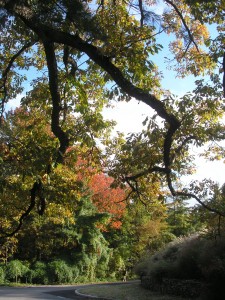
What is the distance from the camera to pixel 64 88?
9.93 metres

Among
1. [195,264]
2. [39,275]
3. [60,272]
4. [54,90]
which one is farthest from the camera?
[60,272]

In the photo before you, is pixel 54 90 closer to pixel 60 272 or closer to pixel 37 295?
pixel 37 295

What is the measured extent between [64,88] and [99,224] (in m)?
22.3

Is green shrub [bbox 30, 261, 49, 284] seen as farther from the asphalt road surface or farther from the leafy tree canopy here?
the leafy tree canopy

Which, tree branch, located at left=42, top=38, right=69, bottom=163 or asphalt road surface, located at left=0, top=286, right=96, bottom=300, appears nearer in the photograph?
tree branch, located at left=42, top=38, right=69, bottom=163

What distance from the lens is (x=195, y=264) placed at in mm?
16156

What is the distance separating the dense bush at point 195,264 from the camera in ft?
43.0

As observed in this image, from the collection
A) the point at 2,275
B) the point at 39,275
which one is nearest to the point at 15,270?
the point at 2,275

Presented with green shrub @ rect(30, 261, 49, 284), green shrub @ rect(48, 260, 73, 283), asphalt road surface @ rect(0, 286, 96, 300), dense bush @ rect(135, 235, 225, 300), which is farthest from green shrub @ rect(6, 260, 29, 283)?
dense bush @ rect(135, 235, 225, 300)

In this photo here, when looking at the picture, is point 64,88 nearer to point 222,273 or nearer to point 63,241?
point 222,273

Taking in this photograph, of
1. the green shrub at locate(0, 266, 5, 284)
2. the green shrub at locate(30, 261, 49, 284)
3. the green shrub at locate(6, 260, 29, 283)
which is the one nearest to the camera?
the green shrub at locate(0, 266, 5, 284)

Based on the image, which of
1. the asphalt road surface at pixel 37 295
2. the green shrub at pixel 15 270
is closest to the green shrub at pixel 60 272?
the green shrub at pixel 15 270

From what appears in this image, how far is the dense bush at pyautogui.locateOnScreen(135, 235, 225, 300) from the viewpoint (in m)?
13.1

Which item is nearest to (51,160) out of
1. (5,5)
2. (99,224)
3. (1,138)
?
(1,138)
